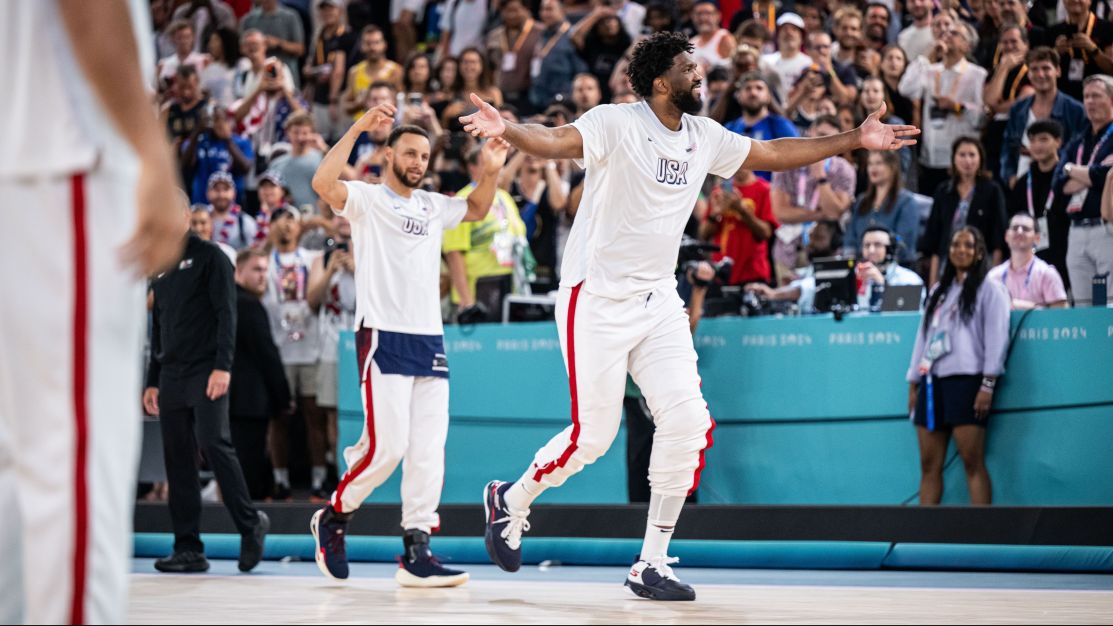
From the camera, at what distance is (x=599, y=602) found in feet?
17.7

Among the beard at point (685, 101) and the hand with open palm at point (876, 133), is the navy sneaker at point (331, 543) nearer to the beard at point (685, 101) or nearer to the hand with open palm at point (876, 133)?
the beard at point (685, 101)

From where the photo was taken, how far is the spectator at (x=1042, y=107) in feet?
32.4

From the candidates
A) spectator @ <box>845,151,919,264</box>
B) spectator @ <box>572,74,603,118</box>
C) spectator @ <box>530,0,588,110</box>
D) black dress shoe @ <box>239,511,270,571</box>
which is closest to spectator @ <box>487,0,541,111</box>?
spectator @ <box>530,0,588,110</box>

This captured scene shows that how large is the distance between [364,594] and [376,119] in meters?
2.17

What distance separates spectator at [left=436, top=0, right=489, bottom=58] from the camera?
1445 cm

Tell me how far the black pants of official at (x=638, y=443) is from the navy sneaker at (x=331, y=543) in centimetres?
264

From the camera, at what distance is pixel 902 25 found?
1259 cm

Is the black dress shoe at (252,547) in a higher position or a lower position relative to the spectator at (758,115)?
lower

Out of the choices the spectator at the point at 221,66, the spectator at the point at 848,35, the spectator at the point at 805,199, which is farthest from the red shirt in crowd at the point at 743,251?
the spectator at the point at 221,66

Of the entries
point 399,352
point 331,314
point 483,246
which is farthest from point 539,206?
point 399,352

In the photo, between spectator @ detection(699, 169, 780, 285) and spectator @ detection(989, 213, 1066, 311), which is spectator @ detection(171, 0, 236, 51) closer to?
spectator @ detection(699, 169, 780, 285)

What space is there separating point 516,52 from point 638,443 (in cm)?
581

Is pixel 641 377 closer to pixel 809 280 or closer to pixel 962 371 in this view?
pixel 962 371

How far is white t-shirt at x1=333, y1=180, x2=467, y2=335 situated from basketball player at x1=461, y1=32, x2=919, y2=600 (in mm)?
1024
